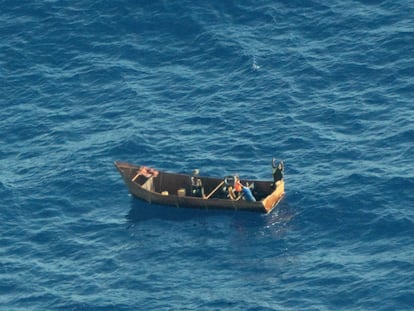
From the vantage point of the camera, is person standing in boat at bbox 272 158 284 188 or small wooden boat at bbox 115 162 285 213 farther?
person standing in boat at bbox 272 158 284 188

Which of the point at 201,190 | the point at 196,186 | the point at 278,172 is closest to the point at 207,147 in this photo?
the point at 196,186

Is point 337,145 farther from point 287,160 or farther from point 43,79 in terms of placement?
point 43,79

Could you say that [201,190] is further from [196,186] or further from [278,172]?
[278,172]

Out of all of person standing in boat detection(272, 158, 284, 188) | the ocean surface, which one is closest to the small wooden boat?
person standing in boat detection(272, 158, 284, 188)


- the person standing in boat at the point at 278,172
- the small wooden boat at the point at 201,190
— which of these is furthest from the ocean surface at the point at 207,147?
the person standing in boat at the point at 278,172

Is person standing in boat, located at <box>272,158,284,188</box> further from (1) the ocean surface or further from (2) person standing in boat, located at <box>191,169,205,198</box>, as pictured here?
(2) person standing in boat, located at <box>191,169,205,198</box>

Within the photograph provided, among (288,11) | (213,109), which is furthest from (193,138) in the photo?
(288,11)
